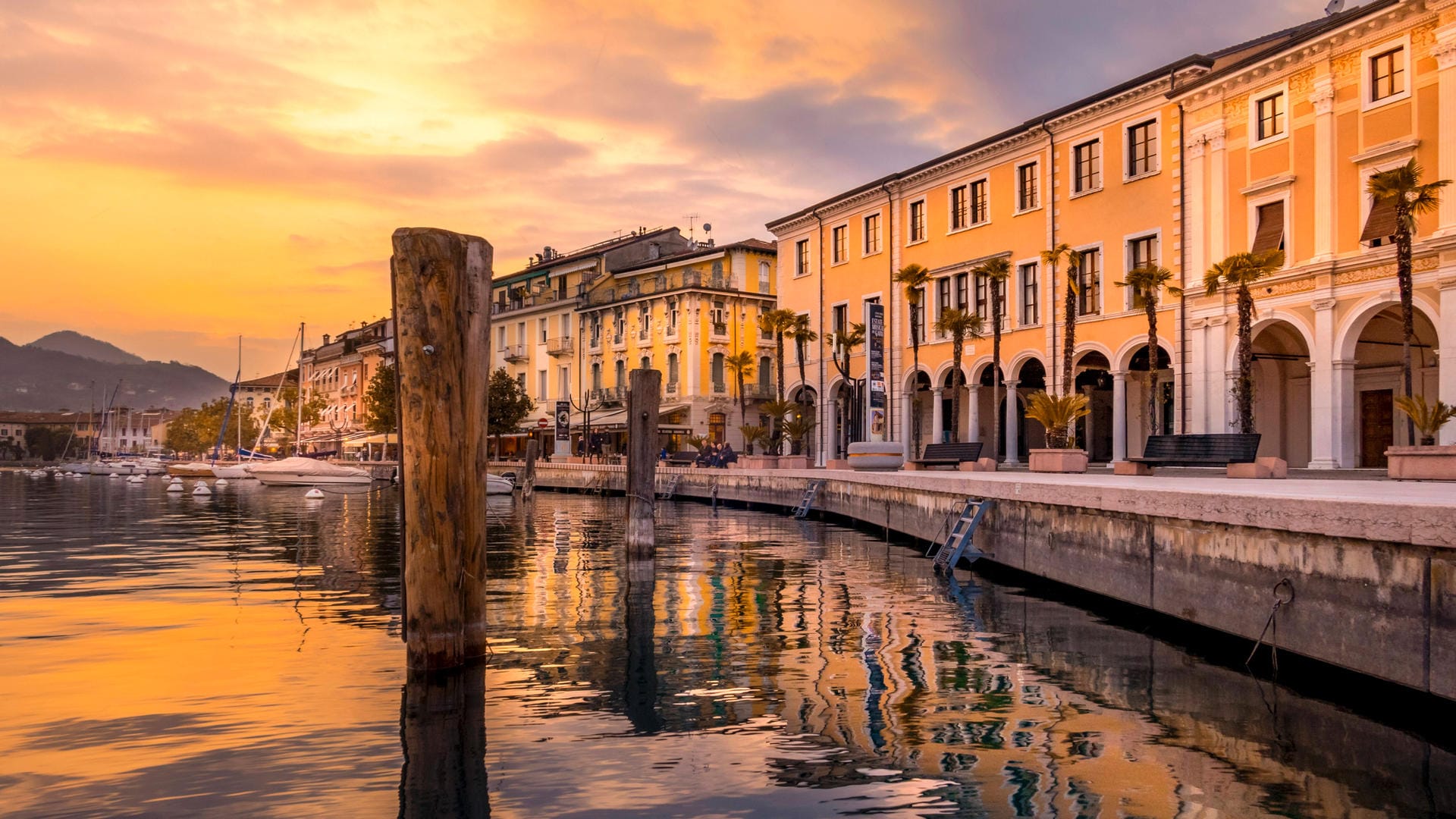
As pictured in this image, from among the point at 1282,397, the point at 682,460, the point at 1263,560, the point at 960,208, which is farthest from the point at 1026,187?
the point at 1263,560

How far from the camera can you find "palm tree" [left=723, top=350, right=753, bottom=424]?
5478 centimetres

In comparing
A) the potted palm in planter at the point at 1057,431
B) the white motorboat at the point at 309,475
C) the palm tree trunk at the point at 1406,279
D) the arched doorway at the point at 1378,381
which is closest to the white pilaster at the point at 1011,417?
the potted palm in planter at the point at 1057,431

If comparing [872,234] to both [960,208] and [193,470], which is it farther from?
[193,470]

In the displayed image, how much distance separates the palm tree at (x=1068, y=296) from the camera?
32094 millimetres

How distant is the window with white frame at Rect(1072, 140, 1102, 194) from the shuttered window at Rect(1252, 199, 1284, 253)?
635 cm

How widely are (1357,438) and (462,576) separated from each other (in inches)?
1146

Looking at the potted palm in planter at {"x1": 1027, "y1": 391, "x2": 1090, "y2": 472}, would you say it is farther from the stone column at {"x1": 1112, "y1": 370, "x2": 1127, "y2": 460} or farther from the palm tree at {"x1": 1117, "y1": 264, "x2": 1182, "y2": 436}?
the stone column at {"x1": 1112, "y1": 370, "x2": 1127, "y2": 460}

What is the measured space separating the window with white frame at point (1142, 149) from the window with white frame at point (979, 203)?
21.7 feet

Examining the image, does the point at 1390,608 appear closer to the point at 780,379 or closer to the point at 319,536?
the point at 319,536

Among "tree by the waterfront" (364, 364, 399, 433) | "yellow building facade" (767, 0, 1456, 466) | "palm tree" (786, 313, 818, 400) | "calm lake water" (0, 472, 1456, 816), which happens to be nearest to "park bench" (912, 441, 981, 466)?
"yellow building facade" (767, 0, 1456, 466)

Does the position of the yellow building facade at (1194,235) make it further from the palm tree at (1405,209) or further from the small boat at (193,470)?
the small boat at (193,470)

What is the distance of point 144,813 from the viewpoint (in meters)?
5.70

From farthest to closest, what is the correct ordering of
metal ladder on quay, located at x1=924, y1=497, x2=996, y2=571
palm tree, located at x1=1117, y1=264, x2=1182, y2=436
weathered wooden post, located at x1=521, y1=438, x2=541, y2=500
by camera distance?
weathered wooden post, located at x1=521, y1=438, x2=541, y2=500 < palm tree, located at x1=1117, y1=264, x2=1182, y2=436 < metal ladder on quay, located at x1=924, y1=497, x2=996, y2=571

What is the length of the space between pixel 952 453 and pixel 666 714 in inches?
936
